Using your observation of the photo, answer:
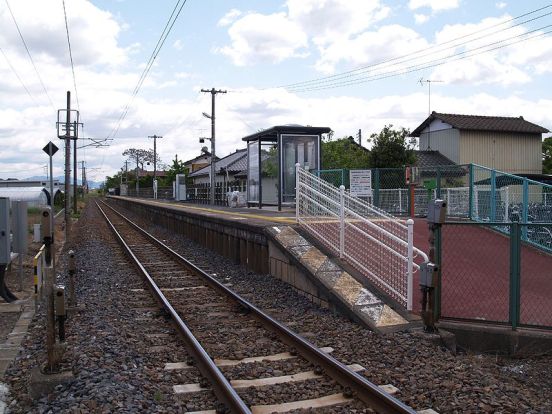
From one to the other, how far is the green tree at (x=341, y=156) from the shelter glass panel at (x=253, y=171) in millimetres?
20762

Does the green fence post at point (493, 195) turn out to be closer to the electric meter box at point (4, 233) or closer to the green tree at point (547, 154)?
the electric meter box at point (4, 233)

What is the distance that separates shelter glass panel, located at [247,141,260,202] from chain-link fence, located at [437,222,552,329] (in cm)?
948

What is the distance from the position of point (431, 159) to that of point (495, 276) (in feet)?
112

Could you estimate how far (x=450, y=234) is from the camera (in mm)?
12562

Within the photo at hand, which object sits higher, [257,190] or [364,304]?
[257,190]

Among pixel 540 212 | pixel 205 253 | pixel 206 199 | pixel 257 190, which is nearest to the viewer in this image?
pixel 540 212

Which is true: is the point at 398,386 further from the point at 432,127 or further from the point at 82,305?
the point at 432,127

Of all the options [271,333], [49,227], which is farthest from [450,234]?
[49,227]

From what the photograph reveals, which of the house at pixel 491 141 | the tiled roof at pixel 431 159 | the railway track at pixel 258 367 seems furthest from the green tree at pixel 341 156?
the railway track at pixel 258 367

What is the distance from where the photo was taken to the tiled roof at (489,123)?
135ft

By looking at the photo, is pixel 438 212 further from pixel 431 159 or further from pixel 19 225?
pixel 431 159

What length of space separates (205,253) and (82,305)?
8.14 metres

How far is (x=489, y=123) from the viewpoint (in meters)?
42.1

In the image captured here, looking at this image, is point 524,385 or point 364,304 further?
point 364,304
